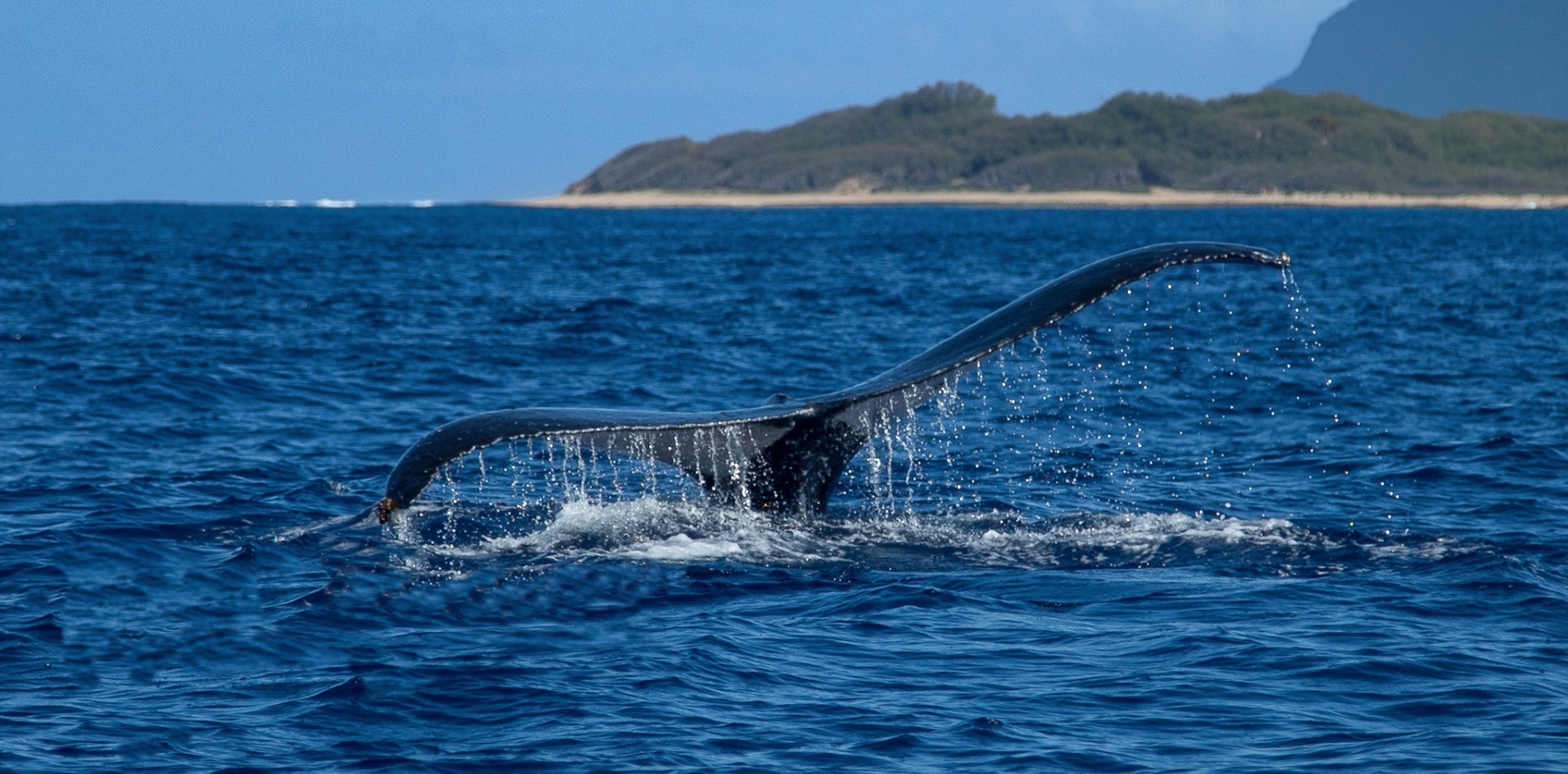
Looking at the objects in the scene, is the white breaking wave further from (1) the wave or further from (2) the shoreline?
(2) the shoreline

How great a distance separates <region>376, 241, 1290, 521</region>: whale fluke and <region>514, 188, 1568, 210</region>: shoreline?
402ft

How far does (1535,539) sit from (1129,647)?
3684 mm

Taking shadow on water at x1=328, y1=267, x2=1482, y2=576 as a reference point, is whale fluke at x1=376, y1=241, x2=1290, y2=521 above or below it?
above

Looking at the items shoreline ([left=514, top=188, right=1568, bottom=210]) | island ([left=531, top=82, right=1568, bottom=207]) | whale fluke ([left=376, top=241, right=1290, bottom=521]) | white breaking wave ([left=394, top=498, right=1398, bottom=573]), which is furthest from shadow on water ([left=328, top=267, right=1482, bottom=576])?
island ([left=531, top=82, right=1568, bottom=207])

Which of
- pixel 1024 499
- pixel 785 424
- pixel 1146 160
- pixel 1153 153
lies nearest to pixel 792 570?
pixel 785 424

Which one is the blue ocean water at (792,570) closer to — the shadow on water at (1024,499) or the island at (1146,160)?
the shadow on water at (1024,499)

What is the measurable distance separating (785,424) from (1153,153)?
Result: 152 m

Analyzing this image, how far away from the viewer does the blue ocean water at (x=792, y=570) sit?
20.6 feet

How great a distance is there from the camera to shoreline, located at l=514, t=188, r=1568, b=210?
13125 cm

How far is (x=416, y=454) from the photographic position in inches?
289

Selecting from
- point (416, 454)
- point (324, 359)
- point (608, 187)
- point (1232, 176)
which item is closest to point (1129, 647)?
point (416, 454)

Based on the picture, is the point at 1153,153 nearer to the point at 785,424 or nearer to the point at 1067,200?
the point at 1067,200

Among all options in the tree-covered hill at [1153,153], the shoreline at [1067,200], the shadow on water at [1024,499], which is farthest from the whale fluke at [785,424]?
the tree-covered hill at [1153,153]

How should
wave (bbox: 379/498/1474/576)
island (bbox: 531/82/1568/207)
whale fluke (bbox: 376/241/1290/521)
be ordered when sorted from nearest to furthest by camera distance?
whale fluke (bbox: 376/241/1290/521) → wave (bbox: 379/498/1474/576) → island (bbox: 531/82/1568/207)
